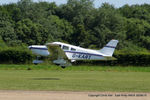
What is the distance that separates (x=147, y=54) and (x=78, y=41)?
30053 mm

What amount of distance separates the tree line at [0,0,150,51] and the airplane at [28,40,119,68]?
97.1 ft

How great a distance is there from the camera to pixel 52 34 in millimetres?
76125

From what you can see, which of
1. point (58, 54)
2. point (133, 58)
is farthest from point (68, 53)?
point (133, 58)

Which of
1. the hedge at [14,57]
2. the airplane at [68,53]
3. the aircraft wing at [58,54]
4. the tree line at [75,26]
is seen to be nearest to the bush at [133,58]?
the airplane at [68,53]

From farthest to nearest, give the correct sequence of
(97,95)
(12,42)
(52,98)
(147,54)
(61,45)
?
(12,42), (147,54), (61,45), (97,95), (52,98)

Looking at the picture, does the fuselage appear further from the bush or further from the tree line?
the tree line

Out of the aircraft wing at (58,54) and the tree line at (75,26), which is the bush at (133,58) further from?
the tree line at (75,26)

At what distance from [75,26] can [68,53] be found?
4999 centimetres

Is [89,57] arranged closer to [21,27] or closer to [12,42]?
[12,42]

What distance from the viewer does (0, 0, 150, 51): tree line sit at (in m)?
70.0

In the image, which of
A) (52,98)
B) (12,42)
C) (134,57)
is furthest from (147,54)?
(52,98)

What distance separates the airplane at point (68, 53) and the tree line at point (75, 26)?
29.6 meters

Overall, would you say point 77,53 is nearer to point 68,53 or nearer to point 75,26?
point 68,53

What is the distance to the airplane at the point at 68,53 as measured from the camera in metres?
32.4
